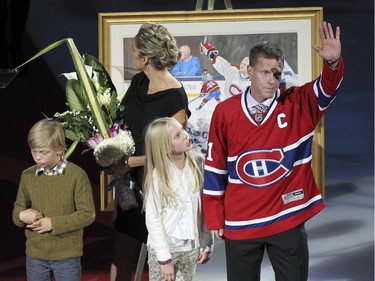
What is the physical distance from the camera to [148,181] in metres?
3.44

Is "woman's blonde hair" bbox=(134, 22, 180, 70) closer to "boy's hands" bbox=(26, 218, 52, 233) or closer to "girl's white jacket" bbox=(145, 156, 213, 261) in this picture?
"girl's white jacket" bbox=(145, 156, 213, 261)

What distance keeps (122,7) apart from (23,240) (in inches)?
54.1

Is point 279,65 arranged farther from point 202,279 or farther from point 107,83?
point 202,279

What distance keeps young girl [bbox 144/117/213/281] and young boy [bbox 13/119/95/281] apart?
296mm

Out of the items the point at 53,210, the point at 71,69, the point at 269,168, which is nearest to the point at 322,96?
the point at 269,168

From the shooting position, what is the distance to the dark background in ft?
13.8

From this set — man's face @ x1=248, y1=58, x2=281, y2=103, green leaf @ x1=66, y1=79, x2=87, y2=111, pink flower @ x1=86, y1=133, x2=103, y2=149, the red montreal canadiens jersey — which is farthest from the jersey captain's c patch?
green leaf @ x1=66, y1=79, x2=87, y2=111

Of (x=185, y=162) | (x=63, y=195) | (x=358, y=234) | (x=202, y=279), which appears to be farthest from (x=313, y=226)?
(x=63, y=195)

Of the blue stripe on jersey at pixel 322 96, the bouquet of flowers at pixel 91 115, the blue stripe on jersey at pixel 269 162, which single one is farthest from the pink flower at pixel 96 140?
the blue stripe on jersey at pixel 322 96

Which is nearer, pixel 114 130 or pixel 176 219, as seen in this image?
pixel 176 219

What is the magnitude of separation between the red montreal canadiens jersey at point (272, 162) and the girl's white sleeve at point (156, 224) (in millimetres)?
270

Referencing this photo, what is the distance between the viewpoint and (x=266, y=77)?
322 cm

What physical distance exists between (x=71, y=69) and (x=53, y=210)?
1118 millimetres

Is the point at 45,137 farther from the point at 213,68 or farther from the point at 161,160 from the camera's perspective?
the point at 213,68
